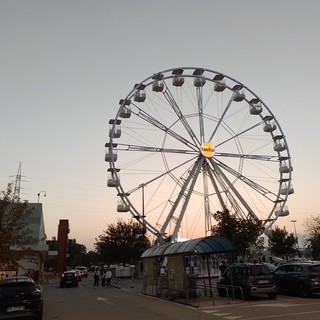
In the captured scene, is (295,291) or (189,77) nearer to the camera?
(295,291)

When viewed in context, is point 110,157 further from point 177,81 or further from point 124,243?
point 124,243

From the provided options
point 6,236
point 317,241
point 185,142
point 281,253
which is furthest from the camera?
point 281,253

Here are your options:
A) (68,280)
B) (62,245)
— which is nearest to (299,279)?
(68,280)

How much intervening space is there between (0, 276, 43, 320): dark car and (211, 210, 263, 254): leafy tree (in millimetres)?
20111

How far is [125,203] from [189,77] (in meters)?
12.6

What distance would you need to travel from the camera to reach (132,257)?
2670 inches

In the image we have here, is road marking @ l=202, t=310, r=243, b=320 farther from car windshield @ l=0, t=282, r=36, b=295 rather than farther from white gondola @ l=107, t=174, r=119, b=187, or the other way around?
white gondola @ l=107, t=174, r=119, b=187

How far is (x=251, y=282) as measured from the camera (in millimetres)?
19047

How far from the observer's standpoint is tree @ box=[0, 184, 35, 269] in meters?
24.4

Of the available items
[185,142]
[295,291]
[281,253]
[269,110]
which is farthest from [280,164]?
[281,253]

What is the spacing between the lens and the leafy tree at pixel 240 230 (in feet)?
104

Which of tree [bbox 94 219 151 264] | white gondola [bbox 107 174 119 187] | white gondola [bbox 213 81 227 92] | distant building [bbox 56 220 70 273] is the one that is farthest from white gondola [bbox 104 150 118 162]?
distant building [bbox 56 220 70 273]

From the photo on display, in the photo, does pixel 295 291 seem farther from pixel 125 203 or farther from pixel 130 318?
pixel 125 203

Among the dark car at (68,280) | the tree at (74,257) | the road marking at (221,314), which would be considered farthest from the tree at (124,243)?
the tree at (74,257)
